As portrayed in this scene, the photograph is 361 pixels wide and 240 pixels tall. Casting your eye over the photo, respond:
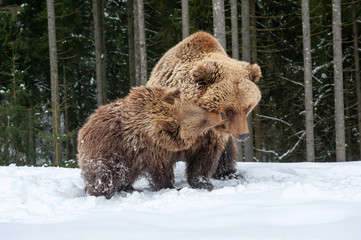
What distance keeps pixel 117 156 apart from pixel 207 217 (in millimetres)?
1689

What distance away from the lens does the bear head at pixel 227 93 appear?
445cm

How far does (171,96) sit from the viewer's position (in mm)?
4645

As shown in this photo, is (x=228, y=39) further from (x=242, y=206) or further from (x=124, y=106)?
(x=242, y=206)

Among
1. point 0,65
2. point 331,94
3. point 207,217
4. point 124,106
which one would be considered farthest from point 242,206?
point 0,65

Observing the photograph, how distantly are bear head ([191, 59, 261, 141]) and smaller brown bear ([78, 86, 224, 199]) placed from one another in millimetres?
115

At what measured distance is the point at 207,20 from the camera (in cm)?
1764

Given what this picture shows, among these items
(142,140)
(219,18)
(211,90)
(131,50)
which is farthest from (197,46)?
(131,50)

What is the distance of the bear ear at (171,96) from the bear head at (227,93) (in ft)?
0.82

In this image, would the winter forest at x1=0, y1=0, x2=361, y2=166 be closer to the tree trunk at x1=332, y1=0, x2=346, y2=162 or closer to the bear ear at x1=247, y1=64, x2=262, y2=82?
the tree trunk at x1=332, y1=0, x2=346, y2=162

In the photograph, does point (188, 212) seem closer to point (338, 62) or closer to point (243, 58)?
point (338, 62)

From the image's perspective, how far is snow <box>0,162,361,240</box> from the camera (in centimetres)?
273

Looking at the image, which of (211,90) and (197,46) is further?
(197,46)

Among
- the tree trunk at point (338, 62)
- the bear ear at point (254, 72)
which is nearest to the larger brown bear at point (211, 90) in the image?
the bear ear at point (254, 72)

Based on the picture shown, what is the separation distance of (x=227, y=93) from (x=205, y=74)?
0.35 metres
